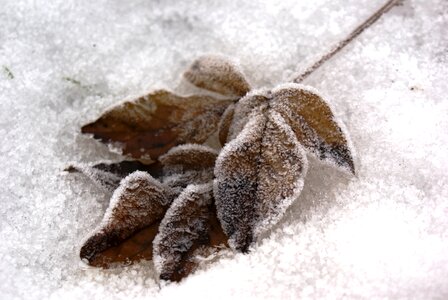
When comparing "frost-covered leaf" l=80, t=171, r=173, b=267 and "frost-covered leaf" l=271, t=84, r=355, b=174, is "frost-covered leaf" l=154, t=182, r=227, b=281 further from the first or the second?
"frost-covered leaf" l=271, t=84, r=355, b=174

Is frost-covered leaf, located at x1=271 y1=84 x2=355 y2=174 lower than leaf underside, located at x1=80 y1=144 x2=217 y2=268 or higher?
higher

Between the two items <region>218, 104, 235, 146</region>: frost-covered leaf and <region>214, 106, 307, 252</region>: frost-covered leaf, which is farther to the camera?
<region>218, 104, 235, 146</region>: frost-covered leaf

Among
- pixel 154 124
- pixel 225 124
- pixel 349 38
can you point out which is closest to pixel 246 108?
pixel 225 124

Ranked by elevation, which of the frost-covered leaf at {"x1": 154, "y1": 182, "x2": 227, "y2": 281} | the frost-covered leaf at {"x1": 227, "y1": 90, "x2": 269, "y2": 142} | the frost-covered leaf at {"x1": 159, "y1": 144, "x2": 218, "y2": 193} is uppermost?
the frost-covered leaf at {"x1": 227, "y1": 90, "x2": 269, "y2": 142}

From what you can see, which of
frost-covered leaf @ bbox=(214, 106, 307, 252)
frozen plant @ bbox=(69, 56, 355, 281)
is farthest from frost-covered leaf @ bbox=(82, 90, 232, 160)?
frost-covered leaf @ bbox=(214, 106, 307, 252)

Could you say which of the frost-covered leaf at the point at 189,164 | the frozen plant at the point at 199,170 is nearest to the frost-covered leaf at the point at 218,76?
the frozen plant at the point at 199,170

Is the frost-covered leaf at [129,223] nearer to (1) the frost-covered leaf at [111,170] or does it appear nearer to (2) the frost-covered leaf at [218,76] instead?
(1) the frost-covered leaf at [111,170]
